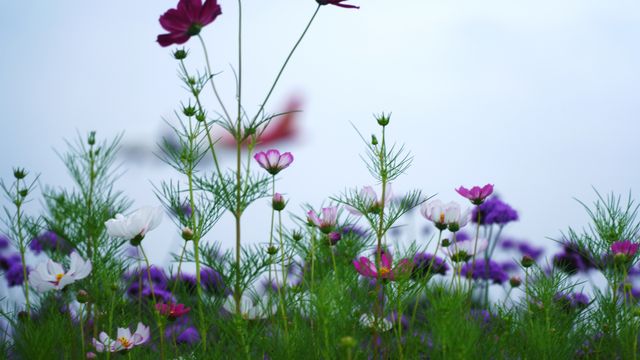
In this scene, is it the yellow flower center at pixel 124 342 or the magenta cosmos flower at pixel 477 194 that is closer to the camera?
the yellow flower center at pixel 124 342

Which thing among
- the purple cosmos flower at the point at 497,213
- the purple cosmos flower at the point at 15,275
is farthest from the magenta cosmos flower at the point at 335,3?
the purple cosmos flower at the point at 15,275

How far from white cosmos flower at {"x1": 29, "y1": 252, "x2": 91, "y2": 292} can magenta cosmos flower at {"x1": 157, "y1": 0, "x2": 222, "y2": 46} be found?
0.45 metres

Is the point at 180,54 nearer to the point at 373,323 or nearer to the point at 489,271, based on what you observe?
the point at 373,323

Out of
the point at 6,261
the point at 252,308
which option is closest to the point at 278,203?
the point at 252,308

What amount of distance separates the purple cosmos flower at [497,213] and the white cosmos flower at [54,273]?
1.12 meters

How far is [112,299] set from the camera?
4.04ft

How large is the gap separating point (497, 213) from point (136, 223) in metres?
1.14

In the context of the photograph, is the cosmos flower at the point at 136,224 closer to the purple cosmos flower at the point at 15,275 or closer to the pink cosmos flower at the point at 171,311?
the pink cosmos flower at the point at 171,311

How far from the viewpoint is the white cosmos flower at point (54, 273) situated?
4.05 ft

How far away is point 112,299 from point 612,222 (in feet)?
3.18

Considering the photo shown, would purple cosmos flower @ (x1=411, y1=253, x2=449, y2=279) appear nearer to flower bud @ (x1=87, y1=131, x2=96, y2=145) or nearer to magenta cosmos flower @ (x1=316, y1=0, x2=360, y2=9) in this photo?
magenta cosmos flower @ (x1=316, y1=0, x2=360, y2=9)

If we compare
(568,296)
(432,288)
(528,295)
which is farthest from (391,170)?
(568,296)

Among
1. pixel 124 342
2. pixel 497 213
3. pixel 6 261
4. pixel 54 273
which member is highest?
pixel 497 213

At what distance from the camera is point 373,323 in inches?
45.9
